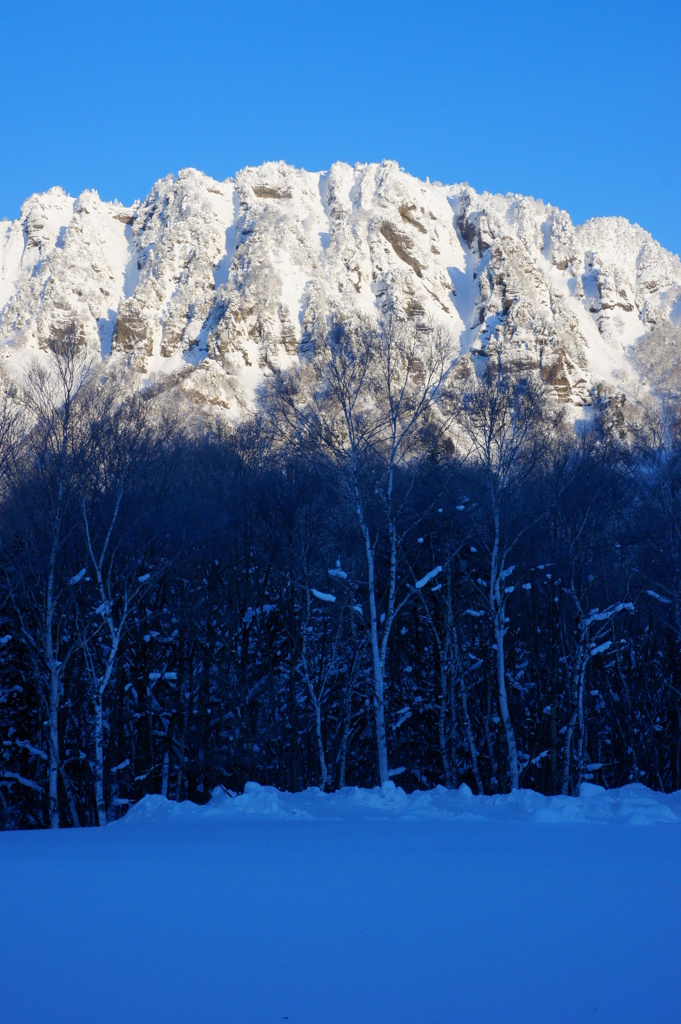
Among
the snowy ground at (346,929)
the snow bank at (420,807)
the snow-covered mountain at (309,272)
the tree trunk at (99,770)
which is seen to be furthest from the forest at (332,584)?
the snow-covered mountain at (309,272)

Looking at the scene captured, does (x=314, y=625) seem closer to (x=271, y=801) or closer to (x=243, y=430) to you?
(x=243, y=430)

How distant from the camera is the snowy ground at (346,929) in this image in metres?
3.29

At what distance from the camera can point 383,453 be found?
46.6ft

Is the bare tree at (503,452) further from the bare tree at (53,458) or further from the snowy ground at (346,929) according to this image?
the bare tree at (53,458)

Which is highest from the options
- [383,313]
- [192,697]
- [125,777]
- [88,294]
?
[88,294]

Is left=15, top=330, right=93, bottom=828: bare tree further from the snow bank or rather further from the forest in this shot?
the snow bank

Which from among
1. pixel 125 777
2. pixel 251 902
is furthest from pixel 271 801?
pixel 125 777

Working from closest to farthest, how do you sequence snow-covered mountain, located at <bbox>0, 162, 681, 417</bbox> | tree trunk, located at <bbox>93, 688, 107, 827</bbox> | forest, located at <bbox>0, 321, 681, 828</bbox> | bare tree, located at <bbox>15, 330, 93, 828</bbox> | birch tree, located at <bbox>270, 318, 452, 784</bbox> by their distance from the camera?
tree trunk, located at <bbox>93, 688, 107, 827</bbox>, bare tree, located at <bbox>15, 330, 93, 828</bbox>, birch tree, located at <bbox>270, 318, 452, 784</bbox>, forest, located at <bbox>0, 321, 681, 828</bbox>, snow-covered mountain, located at <bbox>0, 162, 681, 417</bbox>

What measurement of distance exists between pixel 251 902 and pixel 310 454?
940 centimetres

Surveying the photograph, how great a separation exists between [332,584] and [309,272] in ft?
339

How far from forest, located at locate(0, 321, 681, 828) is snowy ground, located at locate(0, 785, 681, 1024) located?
237 inches

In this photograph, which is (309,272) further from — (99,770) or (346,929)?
(346,929)

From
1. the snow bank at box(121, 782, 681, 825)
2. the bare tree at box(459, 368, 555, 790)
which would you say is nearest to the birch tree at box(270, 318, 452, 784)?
the bare tree at box(459, 368, 555, 790)

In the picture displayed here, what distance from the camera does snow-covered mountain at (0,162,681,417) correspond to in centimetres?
10088
